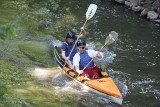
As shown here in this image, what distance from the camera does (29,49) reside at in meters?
12.9

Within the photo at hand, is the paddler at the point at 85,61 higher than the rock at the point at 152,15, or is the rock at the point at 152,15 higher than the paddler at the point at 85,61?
the paddler at the point at 85,61

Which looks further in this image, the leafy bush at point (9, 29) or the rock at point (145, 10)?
the rock at point (145, 10)

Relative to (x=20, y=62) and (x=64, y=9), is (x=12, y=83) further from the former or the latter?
(x=64, y=9)

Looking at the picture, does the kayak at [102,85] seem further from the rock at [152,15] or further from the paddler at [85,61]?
the rock at [152,15]

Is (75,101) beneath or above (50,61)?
above

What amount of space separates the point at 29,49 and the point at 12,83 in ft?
10.8

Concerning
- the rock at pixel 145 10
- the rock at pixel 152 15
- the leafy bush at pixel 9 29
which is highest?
the leafy bush at pixel 9 29

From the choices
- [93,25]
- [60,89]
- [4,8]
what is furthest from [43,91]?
[4,8]

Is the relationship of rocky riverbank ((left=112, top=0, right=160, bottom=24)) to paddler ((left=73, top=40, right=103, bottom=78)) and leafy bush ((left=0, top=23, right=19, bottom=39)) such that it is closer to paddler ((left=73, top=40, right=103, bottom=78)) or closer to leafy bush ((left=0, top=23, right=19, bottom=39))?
paddler ((left=73, top=40, right=103, bottom=78))

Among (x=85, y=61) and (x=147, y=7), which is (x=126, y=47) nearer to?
(x=85, y=61)

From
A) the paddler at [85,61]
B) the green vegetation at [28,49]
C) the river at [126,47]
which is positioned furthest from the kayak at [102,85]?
the green vegetation at [28,49]

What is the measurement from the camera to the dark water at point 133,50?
10109 mm

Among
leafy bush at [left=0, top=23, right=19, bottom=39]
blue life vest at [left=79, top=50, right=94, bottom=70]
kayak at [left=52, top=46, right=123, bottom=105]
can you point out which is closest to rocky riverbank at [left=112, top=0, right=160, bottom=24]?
blue life vest at [left=79, top=50, right=94, bottom=70]

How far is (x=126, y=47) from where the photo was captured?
551 inches
